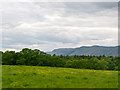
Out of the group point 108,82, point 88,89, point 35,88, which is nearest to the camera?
point 88,89

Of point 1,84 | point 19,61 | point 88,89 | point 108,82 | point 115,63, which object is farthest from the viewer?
point 115,63

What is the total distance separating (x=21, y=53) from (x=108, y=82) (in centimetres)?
6631

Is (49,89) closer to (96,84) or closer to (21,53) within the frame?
(96,84)

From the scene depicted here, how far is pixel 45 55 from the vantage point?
269ft

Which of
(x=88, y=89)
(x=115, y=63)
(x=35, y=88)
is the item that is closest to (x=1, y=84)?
(x=35, y=88)

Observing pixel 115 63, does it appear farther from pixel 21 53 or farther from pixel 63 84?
pixel 63 84

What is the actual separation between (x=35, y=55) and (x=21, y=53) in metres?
7.49

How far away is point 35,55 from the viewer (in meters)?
77.1

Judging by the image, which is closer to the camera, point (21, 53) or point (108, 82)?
point (108, 82)

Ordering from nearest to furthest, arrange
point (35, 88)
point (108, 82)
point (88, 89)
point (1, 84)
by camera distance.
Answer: point (88, 89) → point (35, 88) → point (108, 82) → point (1, 84)

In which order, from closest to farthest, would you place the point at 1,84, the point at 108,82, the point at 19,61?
1. the point at 108,82
2. the point at 1,84
3. the point at 19,61

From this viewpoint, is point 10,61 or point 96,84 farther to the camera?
point 10,61

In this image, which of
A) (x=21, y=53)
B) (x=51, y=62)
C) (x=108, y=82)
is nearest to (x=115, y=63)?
(x=51, y=62)

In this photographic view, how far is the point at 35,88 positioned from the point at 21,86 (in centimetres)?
181
